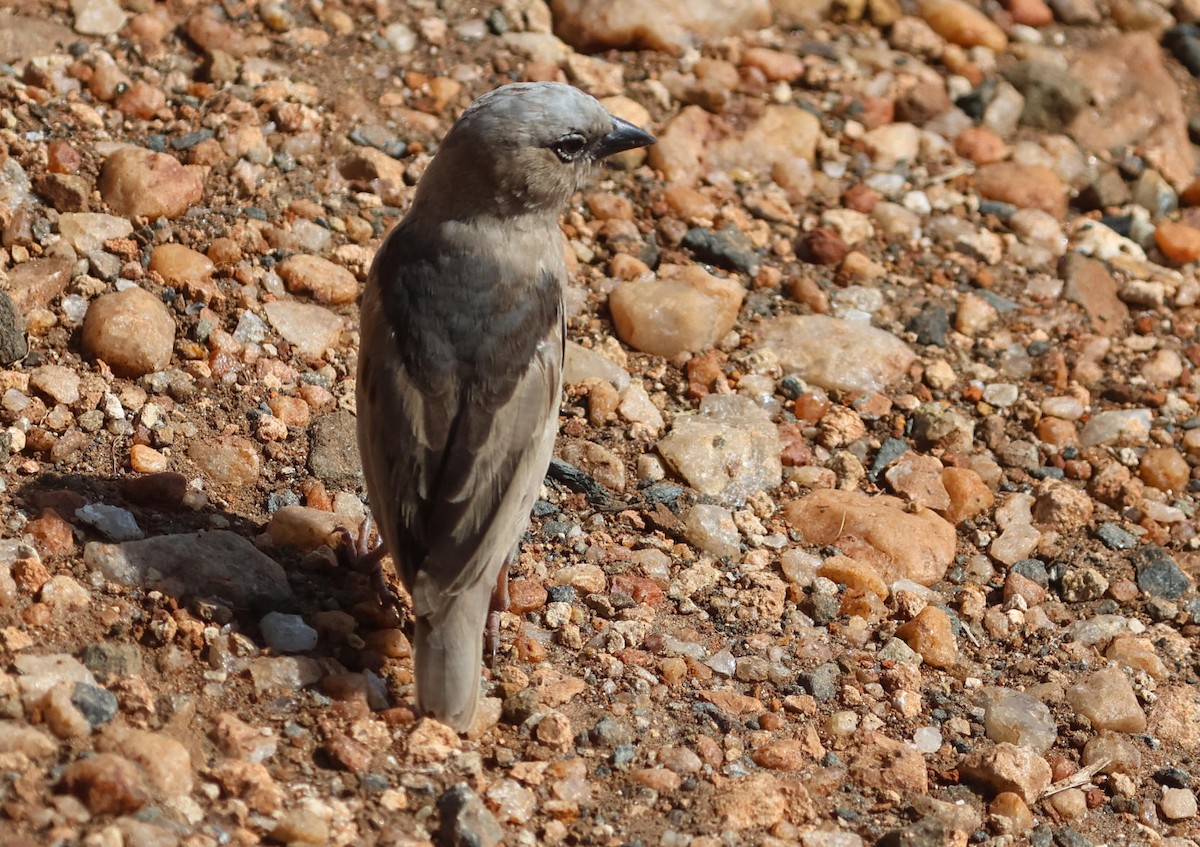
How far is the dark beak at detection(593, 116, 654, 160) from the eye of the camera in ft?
17.1

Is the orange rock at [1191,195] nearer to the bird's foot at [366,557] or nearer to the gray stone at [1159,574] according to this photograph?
the gray stone at [1159,574]

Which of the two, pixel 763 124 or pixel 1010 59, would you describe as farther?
pixel 1010 59

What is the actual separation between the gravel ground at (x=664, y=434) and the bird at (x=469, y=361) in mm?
381

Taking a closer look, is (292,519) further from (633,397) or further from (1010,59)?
(1010,59)

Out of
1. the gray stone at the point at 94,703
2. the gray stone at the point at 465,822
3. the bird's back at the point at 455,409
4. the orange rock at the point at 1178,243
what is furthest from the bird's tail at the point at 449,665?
the orange rock at the point at 1178,243

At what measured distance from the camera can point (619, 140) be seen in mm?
5230

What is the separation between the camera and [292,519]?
488 centimetres

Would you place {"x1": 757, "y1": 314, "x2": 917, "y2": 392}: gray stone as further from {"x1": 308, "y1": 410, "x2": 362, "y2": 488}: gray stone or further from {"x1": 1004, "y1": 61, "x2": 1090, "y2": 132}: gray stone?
{"x1": 1004, "y1": 61, "x2": 1090, "y2": 132}: gray stone

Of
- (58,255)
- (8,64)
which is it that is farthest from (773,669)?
(8,64)

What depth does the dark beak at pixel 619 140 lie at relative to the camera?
17.1ft

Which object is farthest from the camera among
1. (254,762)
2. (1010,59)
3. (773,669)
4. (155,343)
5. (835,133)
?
(1010,59)

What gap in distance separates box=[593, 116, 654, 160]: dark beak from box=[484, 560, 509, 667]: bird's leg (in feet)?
5.19

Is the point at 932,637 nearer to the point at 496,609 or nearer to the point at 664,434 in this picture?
the point at 664,434

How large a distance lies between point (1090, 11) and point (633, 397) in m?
4.42
